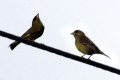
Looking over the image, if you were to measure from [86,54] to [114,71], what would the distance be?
4.07 metres

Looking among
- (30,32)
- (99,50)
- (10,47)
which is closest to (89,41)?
(99,50)

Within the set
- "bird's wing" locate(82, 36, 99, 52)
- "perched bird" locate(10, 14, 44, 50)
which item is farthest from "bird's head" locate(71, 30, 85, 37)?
"perched bird" locate(10, 14, 44, 50)

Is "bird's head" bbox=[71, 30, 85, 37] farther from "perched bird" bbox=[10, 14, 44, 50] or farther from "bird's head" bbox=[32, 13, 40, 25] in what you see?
"bird's head" bbox=[32, 13, 40, 25]

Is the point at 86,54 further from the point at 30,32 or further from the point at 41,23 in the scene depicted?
the point at 41,23

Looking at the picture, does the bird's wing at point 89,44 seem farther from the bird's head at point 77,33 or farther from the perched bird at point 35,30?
the perched bird at point 35,30

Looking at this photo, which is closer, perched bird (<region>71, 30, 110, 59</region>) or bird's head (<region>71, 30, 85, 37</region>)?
perched bird (<region>71, 30, 110, 59</region>)

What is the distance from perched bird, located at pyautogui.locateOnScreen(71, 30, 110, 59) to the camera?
7670 mm

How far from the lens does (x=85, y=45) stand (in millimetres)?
8141

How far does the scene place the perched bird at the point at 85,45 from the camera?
Result: 767 centimetres

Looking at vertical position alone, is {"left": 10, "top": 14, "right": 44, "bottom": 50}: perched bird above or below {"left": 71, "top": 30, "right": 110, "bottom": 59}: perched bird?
below

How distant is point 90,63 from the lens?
4.29 meters

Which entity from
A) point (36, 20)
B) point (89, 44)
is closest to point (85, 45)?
point (89, 44)

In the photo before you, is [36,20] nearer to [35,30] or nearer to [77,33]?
[35,30]

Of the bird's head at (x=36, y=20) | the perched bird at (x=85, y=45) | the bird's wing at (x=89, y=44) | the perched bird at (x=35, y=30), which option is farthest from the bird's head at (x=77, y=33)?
the bird's head at (x=36, y=20)
